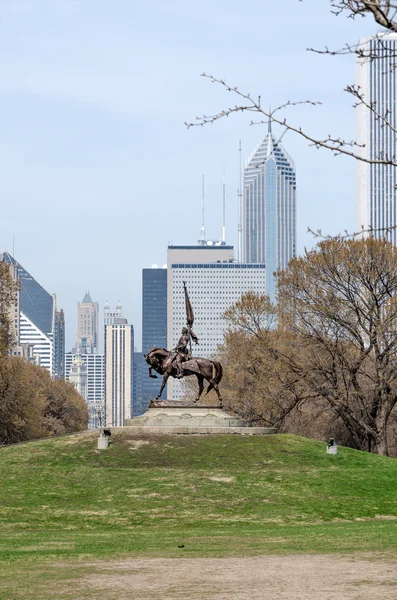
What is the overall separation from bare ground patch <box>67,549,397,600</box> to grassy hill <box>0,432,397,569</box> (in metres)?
2.21

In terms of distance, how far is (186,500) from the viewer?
130 feet

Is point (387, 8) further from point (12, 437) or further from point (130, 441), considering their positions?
point (12, 437)

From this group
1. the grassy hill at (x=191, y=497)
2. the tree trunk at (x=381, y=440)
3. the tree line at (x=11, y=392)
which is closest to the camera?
the grassy hill at (x=191, y=497)

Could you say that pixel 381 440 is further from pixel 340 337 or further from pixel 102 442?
pixel 102 442

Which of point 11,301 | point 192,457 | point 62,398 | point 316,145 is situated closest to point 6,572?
point 316,145

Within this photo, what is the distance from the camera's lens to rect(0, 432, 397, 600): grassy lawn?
27422 millimetres

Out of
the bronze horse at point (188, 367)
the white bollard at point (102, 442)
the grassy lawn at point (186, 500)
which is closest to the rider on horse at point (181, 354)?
the bronze horse at point (188, 367)

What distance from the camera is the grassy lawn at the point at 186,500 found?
27422 millimetres

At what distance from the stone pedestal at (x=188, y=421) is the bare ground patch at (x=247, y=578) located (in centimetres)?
2868

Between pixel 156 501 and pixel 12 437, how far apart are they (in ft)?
133

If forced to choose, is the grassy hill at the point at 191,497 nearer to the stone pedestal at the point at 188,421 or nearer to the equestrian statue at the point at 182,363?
the stone pedestal at the point at 188,421

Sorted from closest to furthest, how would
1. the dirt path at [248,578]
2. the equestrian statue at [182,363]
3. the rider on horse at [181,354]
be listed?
the dirt path at [248,578] → the rider on horse at [181,354] → the equestrian statue at [182,363]

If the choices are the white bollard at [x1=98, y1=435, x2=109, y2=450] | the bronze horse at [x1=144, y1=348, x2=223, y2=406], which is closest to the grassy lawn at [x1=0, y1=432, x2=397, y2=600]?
the white bollard at [x1=98, y1=435, x2=109, y2=450]

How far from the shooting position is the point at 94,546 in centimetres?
2752
